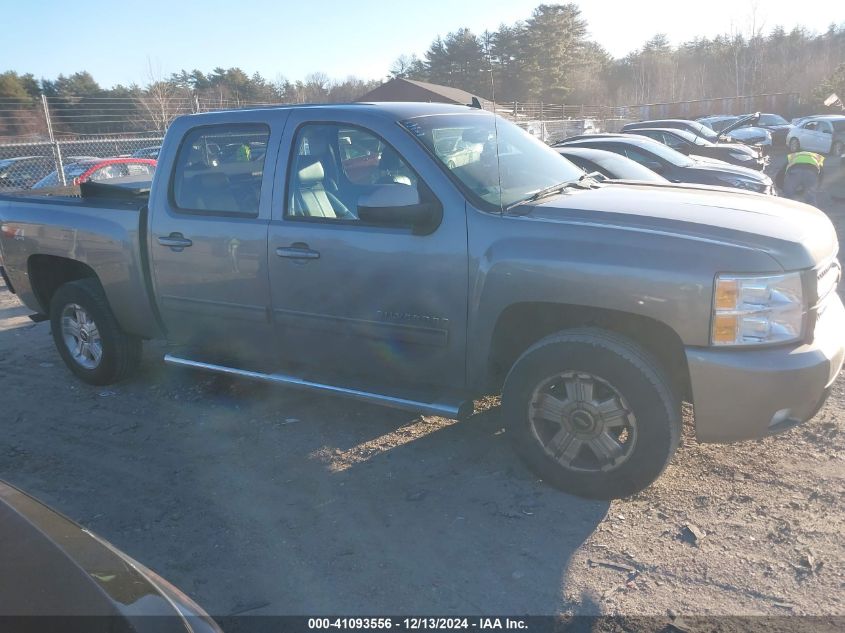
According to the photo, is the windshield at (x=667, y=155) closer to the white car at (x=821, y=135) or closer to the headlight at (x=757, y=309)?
the headlight at (x=757, y=309)

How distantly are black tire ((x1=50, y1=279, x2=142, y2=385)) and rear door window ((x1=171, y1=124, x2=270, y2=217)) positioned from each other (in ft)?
3.97

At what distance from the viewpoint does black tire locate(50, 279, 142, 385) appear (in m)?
5.39

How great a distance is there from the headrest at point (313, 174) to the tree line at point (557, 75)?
1945cm

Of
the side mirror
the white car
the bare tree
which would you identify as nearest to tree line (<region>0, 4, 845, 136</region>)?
the bare tree

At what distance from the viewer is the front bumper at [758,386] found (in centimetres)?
315

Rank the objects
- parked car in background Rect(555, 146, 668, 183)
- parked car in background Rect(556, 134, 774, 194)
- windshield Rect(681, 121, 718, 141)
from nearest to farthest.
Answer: parked car in background Rect(555, 146, 668, 183) < parked car in background Rect(556, 134, 774, 194) < windshield Rect(681, 121, 718, 141)

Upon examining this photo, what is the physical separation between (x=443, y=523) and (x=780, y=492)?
5.70ft

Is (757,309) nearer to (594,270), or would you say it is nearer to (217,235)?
(594,270)

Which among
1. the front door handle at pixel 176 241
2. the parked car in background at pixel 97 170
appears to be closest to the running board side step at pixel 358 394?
the front door handle at pixel 176 241

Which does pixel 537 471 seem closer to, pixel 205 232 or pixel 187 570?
pixel 187 570

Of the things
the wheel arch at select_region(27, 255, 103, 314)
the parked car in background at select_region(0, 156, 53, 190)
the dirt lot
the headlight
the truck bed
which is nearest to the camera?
the dirt lot

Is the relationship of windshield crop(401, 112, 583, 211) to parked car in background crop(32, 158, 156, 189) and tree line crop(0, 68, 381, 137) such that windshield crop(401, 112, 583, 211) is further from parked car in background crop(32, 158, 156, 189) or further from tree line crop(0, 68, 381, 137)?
tree line crop(0, 68, 381, 137)

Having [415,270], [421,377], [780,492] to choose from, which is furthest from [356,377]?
[780,492]

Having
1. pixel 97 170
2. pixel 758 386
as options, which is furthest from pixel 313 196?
pixel 97 170
